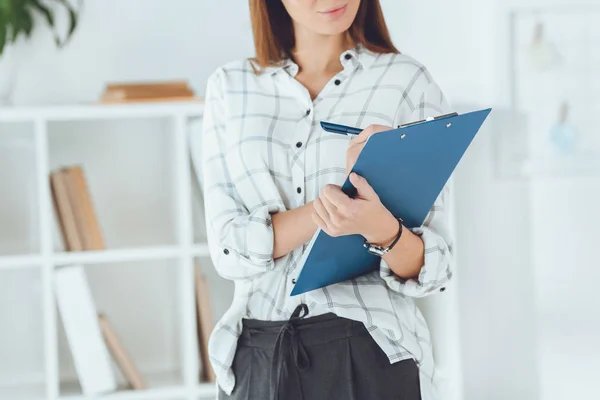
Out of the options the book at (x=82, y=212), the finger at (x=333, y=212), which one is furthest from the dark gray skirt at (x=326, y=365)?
the book at (x=82, y=212)

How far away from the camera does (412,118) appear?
48.9 inches

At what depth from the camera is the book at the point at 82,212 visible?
198 centimetres

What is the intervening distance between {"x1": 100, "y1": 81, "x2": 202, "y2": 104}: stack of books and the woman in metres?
0.67

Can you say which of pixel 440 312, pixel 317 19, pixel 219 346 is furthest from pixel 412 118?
pixel 440 312

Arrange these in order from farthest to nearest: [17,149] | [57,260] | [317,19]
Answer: [17,149], [57,260], [317,19]

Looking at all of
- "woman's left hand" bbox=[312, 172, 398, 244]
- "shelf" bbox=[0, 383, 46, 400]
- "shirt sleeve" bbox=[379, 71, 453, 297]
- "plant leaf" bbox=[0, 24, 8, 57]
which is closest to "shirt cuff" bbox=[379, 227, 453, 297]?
"shirt sleeve" bbox=[379, 71, 453, 297]

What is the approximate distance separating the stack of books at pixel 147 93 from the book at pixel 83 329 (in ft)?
1.36

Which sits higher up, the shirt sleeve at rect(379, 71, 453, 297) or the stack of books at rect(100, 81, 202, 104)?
the stack of books at rect(100, 81, 202, 104)

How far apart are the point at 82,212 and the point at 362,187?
1115 millimetres

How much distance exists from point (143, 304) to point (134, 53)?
0.68 meters

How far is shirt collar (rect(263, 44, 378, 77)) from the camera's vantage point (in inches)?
50.7

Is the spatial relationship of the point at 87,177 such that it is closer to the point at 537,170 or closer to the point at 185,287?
the point at 185,287

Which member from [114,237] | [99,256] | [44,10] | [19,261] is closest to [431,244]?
[99,256]

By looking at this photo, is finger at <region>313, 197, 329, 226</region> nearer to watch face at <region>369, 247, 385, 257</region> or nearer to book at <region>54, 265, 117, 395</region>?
watch face at <region>369, 247, 385, 257</region>
